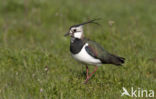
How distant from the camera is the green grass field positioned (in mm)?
5398

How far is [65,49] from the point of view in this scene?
25.4 ft

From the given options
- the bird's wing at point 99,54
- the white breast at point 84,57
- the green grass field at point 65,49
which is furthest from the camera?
the bird's wing at point 99,54

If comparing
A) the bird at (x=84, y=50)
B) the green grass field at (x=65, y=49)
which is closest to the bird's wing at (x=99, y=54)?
the bird at (x=84, y=50)

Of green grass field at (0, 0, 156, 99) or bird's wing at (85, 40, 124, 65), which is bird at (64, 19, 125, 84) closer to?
bird's wing at (85, 40, 124, 65)

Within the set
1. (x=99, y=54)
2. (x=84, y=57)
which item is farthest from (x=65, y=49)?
(x=84, y=57)

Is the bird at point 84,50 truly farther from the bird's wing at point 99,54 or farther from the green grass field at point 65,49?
the green grass field at point 65,49

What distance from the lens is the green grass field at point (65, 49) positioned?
5.40m

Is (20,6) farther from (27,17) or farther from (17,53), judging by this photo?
(17,53)

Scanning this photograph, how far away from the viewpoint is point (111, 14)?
1205 cm

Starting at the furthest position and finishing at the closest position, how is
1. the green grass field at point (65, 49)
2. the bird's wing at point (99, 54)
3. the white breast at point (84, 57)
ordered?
the bird's wing at point (99, 54) → the white breast at point (84, 57) → the green grass field at point (65, 49)

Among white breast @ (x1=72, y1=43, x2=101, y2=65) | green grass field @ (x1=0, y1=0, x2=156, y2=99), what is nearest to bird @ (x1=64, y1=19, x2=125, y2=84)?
white breast @ (x1=72, y1=43, x2=101, y2=65)

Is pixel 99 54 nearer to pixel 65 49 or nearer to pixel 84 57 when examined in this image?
pixel 84 57

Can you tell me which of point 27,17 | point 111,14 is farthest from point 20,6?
point 111,14

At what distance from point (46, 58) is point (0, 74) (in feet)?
3.58
